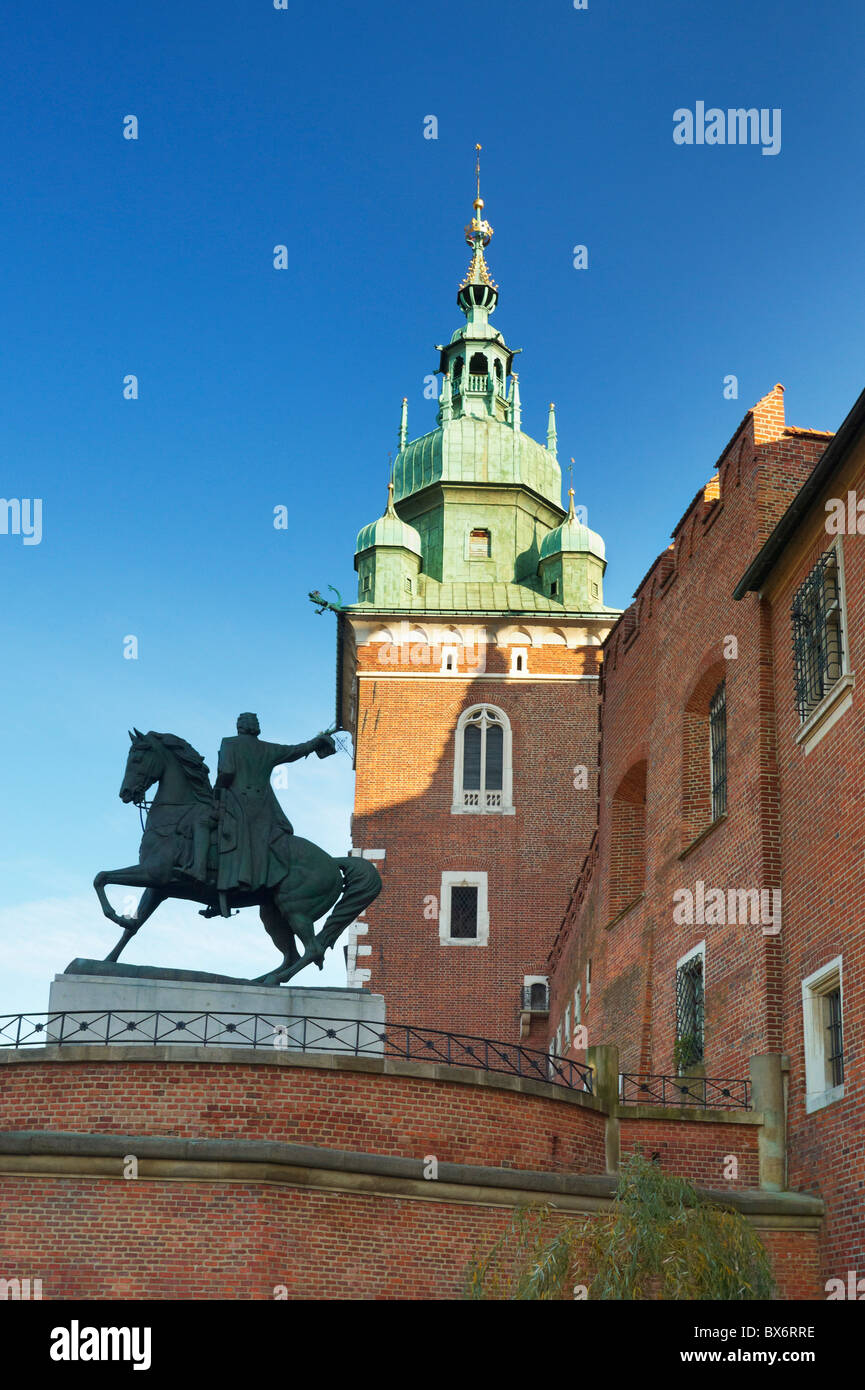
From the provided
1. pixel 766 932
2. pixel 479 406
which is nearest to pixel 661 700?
pixel 766 932

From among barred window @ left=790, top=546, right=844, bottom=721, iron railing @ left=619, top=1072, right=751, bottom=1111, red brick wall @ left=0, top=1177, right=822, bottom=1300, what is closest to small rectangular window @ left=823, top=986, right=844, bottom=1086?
iron railing @ left=619, top=1072, right=751, bottom=1111

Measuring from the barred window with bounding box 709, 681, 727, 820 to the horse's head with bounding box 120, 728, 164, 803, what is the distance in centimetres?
827

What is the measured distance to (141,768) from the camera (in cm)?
2116

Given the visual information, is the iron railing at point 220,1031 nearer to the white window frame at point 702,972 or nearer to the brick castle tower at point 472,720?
the white window frame at point 702,972

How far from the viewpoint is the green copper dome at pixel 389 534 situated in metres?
54.1

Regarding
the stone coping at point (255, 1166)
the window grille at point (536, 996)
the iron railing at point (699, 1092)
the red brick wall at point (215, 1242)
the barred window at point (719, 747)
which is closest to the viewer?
the red brick wall at point (215, 1242)

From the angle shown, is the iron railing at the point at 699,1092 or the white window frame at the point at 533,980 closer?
the iron railing at the point at 699,1092

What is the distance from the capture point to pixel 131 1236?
56.4ft

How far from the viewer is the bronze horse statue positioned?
67.5ft

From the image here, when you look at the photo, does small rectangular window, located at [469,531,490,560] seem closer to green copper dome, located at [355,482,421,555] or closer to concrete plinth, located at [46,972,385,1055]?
green copper dome, located at [355,482,421,555]

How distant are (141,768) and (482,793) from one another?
2890 centimetres

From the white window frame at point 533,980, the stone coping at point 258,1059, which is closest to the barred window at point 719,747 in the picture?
the stone coping at point 258,1059

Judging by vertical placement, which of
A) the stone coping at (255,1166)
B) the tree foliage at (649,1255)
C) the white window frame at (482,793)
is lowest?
the tree foliage at (649,1255)

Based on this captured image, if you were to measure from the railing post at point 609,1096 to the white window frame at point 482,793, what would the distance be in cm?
2860
